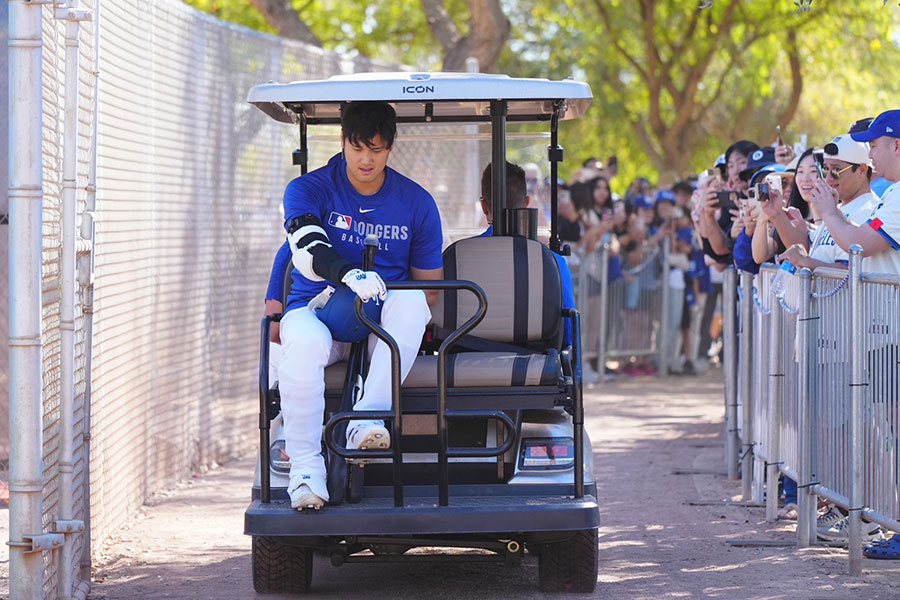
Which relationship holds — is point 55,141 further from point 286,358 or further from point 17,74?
point 286,358

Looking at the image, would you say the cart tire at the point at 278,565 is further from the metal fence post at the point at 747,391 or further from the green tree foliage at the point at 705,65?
the green tree foliage at the point at 705,65

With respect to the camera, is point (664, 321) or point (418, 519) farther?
point (664, 321)

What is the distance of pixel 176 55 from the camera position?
927 centimetres

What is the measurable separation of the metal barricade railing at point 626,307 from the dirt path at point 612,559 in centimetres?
541

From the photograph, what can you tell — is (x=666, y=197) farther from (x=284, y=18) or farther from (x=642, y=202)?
(x=284, y=18)

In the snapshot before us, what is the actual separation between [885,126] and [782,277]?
4.15ft

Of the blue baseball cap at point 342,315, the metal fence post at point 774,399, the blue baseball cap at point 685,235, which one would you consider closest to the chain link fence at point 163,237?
the blue baseball cap at point 342,315

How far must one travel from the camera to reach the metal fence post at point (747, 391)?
871cm

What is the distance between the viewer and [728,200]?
987cm

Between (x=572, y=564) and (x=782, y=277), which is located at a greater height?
(x=782, y=277)

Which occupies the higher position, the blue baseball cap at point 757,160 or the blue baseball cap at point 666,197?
the blue baseball cap at point 666,197

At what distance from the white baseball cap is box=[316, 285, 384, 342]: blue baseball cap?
2.98 m

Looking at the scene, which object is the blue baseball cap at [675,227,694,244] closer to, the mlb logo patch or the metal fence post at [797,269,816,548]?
the metal fence post at [797,269,816,548]

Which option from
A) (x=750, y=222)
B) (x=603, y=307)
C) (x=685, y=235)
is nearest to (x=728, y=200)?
(x=750, y=222)
